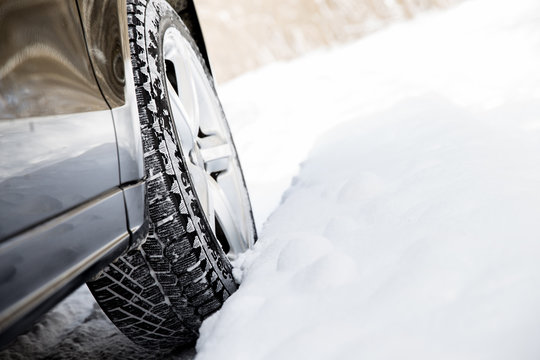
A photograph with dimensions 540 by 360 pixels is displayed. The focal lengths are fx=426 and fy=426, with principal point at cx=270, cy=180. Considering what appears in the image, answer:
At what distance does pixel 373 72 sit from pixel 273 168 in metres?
1.49

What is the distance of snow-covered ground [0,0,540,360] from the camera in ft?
2.20

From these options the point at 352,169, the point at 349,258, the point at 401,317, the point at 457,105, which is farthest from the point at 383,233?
the point at 457,105

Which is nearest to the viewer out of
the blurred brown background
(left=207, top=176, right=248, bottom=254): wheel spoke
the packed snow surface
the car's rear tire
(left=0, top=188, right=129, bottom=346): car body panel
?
(left=0, top=188, right=129, bottom=346): car body panel

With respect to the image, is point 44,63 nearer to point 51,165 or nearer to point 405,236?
point 51,165

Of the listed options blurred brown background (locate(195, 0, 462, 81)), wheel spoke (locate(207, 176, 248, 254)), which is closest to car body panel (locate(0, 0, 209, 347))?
wheel spoke (locate(207, 176, 248, 254))

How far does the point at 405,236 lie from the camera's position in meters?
0.90

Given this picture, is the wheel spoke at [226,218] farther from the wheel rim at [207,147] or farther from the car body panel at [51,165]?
the car body panel at [51,165]

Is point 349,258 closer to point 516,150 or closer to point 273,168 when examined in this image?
point 516,150

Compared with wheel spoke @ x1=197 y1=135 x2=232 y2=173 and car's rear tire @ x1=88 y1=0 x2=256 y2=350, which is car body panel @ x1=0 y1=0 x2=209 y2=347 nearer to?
car's rear tire @ x1=88 y1=0 x2=256 y2=350

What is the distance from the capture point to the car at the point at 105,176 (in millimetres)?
513

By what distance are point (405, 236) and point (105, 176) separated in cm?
60

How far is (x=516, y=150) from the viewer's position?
46.1 inches

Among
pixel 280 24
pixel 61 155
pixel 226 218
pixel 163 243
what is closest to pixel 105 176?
pixel 61 155

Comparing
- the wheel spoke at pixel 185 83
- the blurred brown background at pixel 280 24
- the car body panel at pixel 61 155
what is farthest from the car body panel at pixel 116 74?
the blurred brown background at pixel 280 24
